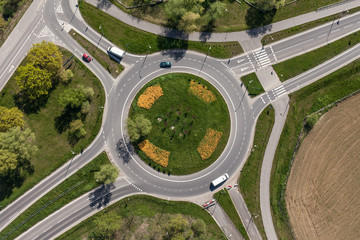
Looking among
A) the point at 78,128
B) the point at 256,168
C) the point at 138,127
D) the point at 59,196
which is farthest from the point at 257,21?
the point at 59,196

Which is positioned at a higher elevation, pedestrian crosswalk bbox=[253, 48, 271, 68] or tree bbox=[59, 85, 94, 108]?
pedestrian crosswalk bbox=[253, 48, 271, 68]

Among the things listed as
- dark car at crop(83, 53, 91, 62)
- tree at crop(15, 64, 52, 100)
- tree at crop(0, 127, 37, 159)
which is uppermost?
dark car at crop(83, 53, 91, 62)

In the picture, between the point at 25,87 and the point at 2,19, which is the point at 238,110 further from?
the point at 2,19

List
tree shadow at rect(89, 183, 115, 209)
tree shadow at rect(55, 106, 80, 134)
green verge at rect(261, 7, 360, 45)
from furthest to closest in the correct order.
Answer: green verge at rect(261, 7, 360, 45) → tree shadow at rect(55, 106, 80, 134) → tree shadow at rect(89, 183, 115, 209)

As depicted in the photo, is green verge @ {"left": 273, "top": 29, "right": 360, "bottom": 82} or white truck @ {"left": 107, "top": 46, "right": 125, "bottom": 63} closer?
white truck @ {"left": 107, "top": 46, "right": 125, "bottom": 63}

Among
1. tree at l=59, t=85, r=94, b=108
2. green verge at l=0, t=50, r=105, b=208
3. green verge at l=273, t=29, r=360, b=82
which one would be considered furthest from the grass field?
tree at l=59, t=85, r=94, b=108

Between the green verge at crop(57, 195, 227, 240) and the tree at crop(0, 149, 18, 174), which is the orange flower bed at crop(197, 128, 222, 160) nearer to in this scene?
the green verge at crop(57, 195, 227, 240)
